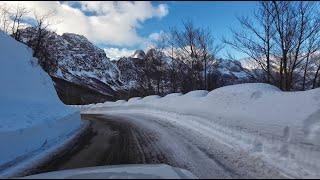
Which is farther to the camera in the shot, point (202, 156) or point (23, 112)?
point (23, 112)

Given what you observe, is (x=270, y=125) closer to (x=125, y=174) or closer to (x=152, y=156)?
(x=152, y=156)

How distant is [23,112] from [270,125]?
8.31 meters

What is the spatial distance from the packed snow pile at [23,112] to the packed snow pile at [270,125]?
4.91 metres

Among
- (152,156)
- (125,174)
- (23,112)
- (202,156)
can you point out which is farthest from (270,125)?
(23,112)

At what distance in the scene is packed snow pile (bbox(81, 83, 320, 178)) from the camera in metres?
7.63

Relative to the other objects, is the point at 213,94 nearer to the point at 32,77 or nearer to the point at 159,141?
the point at 159,141

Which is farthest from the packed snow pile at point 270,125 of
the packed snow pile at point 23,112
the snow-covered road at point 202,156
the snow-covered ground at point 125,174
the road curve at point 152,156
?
the packed snow pile at point 23,112

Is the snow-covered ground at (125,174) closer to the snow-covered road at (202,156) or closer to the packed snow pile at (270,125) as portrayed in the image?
the snow-covered road at (202,156)

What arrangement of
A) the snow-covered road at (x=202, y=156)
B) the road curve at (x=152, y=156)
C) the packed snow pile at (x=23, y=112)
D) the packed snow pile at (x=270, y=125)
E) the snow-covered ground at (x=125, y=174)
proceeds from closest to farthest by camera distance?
the snow-covered ground at (x=125, y=174)
the snow-covered road at (x=202, y=156)
the road curve at (x=152, y=156)
the packed snow pile at (x=270, y=125)
the packed snow pile at (x=23, y=112)

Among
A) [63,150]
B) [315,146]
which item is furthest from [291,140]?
[63,150]

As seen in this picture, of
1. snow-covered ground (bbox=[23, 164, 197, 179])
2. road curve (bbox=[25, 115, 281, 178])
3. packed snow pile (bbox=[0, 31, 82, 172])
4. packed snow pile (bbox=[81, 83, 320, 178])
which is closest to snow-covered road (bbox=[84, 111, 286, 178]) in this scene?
road curve (bbox=[25, 115, 281, 178])

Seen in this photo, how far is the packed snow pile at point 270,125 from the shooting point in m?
7.63

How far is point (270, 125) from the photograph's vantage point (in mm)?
10820

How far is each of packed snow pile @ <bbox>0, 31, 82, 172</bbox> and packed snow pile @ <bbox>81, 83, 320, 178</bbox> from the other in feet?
16.1
